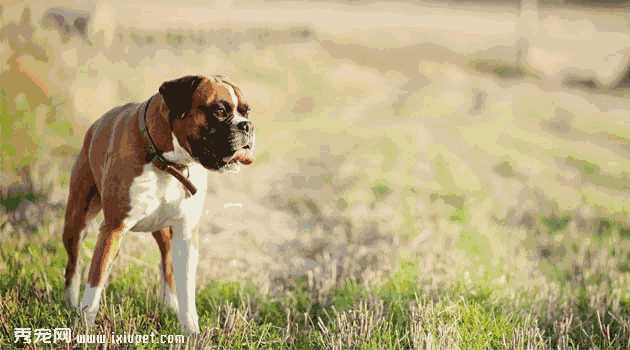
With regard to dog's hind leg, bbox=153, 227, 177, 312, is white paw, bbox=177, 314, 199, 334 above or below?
below

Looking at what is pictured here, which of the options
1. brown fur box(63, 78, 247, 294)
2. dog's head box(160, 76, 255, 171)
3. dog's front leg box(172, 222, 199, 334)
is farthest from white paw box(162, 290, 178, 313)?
dog's head box(160, 76, 255, 171)

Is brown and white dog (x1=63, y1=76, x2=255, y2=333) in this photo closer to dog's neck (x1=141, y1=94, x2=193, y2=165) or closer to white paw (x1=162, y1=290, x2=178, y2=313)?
dog's neck (x1=141, y1=94, x2=193, y2=165)

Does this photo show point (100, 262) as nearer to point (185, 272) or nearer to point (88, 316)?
point (88, 316)

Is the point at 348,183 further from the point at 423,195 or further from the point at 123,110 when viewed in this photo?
the point at 123,110

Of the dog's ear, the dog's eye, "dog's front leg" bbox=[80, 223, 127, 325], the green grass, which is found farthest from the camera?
the green grass

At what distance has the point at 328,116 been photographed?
494 inches

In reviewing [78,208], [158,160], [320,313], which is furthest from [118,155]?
[320,313]

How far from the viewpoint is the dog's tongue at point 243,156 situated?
3.62 metres

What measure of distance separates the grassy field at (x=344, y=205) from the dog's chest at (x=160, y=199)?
53 centimetres

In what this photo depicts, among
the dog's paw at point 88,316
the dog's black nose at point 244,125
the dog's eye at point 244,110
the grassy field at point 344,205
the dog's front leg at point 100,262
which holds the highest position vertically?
the dog's eye at point 244,110

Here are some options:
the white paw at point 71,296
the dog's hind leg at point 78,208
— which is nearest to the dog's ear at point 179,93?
the dog's hind leg at point 78,208

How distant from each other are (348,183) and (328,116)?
12.6ft

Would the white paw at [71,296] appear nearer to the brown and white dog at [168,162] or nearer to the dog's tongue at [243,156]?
the brown and white dog at [168,162]

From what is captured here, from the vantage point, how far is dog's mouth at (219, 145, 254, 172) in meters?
3.60
